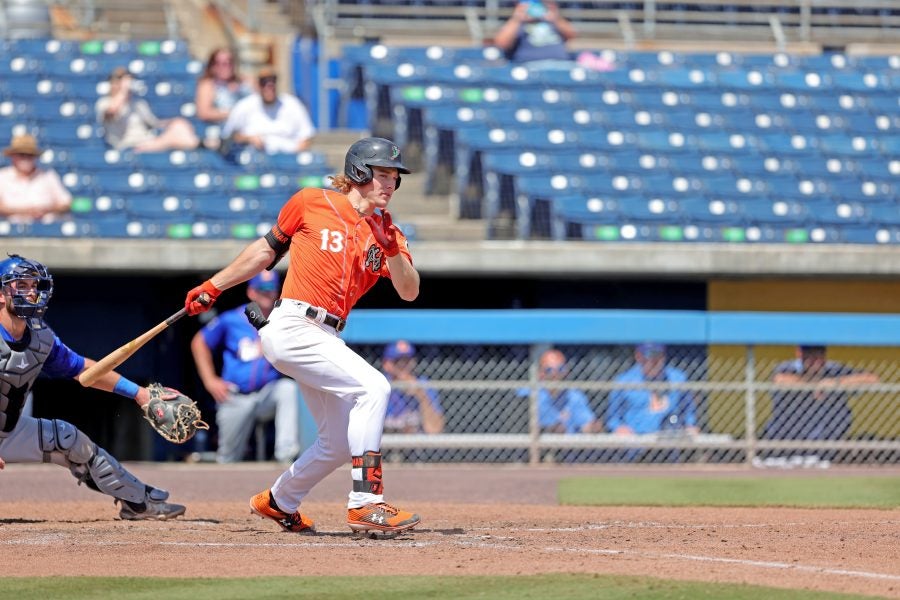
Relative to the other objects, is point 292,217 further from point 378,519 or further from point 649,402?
point 649,402

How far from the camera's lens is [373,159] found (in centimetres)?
695

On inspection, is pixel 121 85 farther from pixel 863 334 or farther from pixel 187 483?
pixel 863 334

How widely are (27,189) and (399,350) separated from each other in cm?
378

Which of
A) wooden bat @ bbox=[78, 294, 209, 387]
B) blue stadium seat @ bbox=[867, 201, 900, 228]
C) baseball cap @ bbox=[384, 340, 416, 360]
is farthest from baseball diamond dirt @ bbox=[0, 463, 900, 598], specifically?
blue stadium seat @ bbox=[867, 201, 900, 228]

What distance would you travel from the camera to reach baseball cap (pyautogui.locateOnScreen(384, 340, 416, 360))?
12812 millimetres

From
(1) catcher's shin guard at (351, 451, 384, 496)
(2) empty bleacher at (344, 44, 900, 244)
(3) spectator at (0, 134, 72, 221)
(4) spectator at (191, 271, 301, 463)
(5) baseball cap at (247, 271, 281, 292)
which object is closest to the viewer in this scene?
(1) catcher's shin guard at (351, 451, 384, 496)

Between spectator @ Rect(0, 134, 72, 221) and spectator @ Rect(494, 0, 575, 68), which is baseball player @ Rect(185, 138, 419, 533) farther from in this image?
spectator @ Rect(494, 0, 575, 68)

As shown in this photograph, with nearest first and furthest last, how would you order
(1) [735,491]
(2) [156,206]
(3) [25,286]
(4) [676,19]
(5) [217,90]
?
(3) [25,286], (1) [735,491], (2) [156,206], (5) [217,90], (4) [676,19]

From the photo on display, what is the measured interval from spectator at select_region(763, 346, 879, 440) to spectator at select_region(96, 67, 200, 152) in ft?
20.5

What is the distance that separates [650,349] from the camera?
12789mm

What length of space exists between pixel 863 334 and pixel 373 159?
23.6ft

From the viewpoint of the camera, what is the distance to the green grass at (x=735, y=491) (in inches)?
377

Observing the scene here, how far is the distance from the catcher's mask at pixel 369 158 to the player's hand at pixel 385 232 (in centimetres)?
27

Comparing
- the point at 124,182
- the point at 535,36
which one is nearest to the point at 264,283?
the point at 124,182
